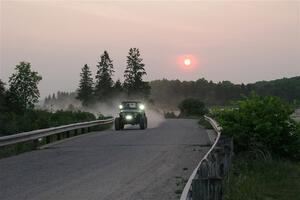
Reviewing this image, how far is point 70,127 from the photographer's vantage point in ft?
79.7

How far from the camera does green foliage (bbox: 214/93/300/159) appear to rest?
1622 cm

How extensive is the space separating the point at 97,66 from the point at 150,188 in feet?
324

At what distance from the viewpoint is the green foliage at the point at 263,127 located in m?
16.2

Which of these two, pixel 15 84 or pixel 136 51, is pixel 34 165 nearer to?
pixel 15 84

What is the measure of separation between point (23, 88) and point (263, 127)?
146ft

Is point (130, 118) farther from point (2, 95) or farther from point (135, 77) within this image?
point (135, 77)

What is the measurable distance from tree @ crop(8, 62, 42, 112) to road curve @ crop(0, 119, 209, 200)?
37.4 m

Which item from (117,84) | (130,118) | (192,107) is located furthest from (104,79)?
(130,118)

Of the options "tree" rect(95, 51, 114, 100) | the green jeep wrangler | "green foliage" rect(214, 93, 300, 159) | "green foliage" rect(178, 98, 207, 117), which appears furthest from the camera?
"tree" rect(95, 51, 114, 100)

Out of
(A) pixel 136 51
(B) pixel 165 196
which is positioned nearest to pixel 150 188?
(B) pixel 165 196

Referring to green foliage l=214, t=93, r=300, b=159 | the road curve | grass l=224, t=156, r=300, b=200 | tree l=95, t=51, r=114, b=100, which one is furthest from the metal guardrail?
tree l=95, t=51, r=114, b=100

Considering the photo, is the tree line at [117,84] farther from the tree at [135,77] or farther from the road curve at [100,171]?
the road curve at [100,171]

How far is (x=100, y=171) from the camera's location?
40.7ft

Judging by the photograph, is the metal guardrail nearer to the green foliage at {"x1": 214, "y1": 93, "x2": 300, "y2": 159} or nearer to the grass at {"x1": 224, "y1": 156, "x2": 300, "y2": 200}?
the green foliage at {"x1": 214, "y1": 93, "x2": 300, "y2": 159}
